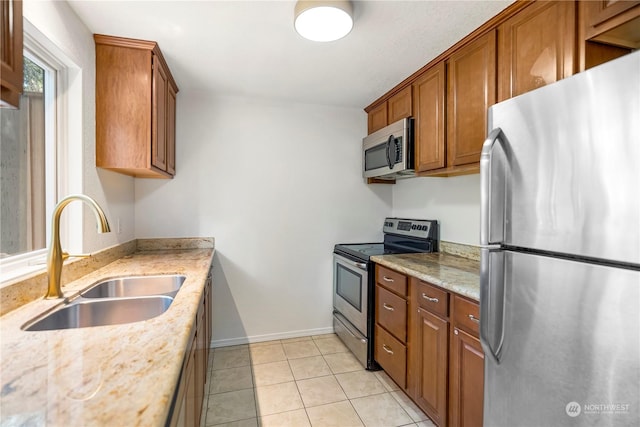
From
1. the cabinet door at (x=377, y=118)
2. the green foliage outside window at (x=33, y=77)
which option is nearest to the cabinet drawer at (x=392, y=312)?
the cabinet door at (x=377, y=118)

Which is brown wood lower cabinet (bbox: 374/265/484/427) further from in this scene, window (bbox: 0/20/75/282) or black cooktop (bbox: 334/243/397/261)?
window (bbox: 0/20/75/282)

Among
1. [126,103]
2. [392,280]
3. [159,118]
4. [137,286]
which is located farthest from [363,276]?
[126,103]

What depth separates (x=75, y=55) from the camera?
1.62 meters

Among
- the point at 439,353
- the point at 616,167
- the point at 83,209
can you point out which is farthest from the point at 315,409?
the point at 616,167

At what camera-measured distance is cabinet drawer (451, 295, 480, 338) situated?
1.46 meters

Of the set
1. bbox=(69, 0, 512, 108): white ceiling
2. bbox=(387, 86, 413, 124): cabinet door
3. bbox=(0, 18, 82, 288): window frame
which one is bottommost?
bbox=(0, 18, 82, 288): window frame

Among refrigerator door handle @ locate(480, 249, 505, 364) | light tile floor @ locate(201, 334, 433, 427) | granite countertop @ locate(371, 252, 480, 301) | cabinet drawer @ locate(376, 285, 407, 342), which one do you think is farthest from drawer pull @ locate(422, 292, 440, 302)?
light tile floor @ locate(201, 334, 433, 427)

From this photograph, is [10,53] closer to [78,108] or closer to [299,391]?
[78,108]

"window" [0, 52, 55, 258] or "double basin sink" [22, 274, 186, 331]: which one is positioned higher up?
"window" [0, 52, 55, 258]

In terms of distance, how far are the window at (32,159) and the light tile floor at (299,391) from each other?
4.54 feet

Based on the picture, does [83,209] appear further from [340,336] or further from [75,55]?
[340,336]

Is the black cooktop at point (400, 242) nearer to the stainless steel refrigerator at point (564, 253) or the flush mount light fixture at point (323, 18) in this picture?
the stainless steel refrigerator at point (564, 253)

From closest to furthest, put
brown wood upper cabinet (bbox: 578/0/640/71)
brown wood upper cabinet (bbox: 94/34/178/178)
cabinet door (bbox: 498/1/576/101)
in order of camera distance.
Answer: brown wood upper cabinet (bbox: 578/0/640/71), cabinet door (bbox: 498/1/576/101), brown wood upper cabinet (bbox: 94/34/178/178)

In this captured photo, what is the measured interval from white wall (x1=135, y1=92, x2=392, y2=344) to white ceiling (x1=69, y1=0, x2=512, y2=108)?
15.1 inches
